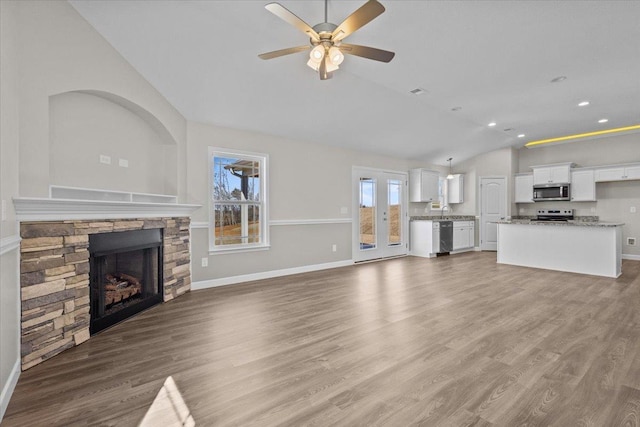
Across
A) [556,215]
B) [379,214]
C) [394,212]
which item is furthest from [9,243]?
[556,215]

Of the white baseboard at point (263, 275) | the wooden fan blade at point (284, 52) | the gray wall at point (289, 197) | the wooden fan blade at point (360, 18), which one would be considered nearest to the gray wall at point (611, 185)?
the gray wall at point (289, 197)

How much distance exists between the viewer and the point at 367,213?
6.79 m

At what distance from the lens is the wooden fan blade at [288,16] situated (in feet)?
6.64

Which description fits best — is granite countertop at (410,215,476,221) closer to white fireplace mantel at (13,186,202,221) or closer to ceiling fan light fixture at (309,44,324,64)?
white fireplace mantel at (13,186,202,221)

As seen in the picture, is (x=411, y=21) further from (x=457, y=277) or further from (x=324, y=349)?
(x=457, y=277)

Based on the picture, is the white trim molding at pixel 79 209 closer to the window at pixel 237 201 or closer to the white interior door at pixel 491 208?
the window at pixel 237 201

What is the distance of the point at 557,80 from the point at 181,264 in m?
5.69

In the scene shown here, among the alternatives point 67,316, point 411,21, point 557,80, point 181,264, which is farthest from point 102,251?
point 557,80

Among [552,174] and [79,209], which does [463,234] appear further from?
[79,209]

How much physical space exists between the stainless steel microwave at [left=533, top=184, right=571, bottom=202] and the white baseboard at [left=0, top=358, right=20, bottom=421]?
937 cm

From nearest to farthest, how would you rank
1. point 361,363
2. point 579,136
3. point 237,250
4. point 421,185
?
1. point 361,363
2. point 237,250
3. point 579,136
4. point 421,185

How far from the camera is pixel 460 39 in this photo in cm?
315

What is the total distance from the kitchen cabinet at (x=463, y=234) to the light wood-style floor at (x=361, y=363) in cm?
386

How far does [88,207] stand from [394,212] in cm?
612
